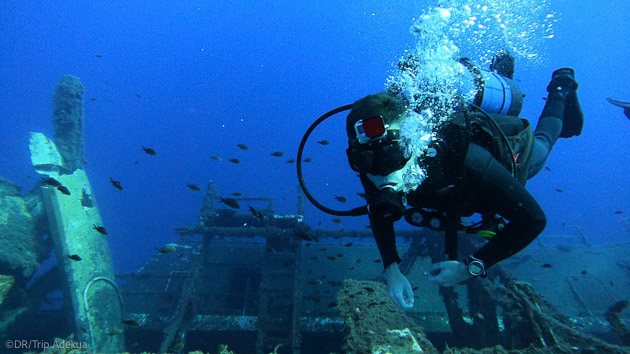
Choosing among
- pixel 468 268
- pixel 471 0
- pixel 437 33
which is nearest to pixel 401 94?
pixel 468 268

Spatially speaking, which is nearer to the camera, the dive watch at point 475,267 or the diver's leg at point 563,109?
the dive watch at point 475,267

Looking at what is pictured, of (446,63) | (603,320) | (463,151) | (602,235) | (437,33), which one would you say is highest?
(602,235)

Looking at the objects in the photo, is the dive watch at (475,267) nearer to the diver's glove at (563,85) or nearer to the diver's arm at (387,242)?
the diver's arm at (387,242)

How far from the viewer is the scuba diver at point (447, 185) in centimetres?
231

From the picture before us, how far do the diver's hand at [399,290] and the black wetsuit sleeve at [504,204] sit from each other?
2.52 ft

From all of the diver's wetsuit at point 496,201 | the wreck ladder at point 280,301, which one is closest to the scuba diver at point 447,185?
the diver's wetsuit at point 496,201

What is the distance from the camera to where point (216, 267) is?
1245 centimetres

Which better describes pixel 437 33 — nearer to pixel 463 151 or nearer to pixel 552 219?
pixel 463 151

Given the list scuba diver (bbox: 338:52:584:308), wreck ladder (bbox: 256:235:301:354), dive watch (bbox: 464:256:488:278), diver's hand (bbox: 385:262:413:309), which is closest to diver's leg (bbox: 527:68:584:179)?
scuba diver (bbox: 338:52:584:308)

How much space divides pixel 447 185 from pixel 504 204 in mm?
489

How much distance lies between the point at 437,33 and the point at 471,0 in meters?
2.12

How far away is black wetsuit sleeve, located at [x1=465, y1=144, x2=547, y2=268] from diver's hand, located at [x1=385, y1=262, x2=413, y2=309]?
2.52 ft

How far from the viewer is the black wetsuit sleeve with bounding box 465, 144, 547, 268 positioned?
7.72 feet

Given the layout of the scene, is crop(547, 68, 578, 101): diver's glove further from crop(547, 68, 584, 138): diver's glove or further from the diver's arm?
the diver's arm
